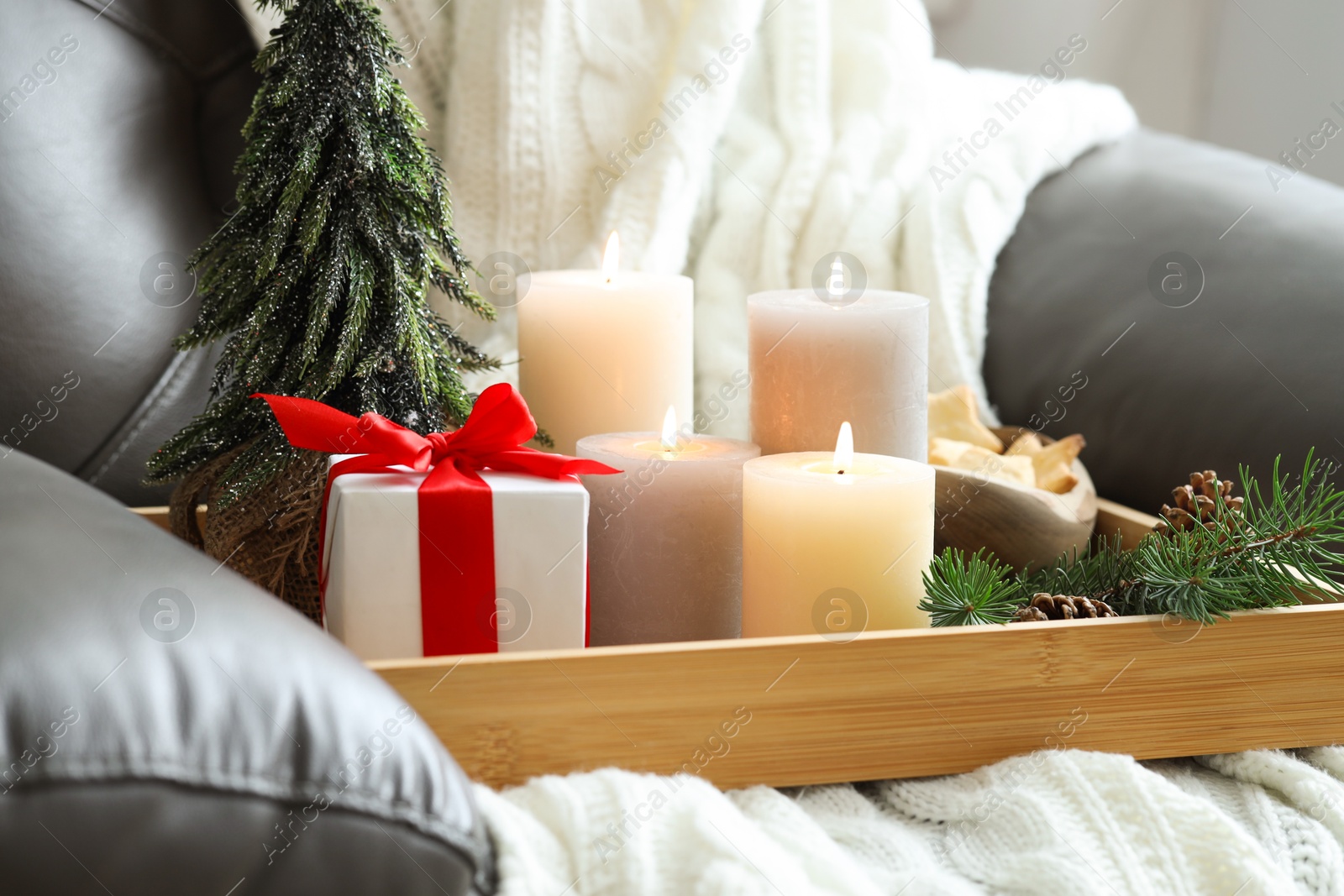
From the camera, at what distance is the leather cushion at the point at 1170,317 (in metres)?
0.77

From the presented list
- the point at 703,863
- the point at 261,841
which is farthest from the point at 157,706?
the point at 703,863

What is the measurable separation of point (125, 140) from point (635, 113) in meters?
0.47

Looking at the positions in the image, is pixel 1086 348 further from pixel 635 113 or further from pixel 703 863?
pixel 703 863

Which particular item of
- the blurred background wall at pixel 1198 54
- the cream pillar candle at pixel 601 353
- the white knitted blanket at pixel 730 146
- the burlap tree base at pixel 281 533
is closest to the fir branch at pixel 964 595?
the cream pillar candle at pixel 601 353

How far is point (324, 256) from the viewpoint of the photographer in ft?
2.16

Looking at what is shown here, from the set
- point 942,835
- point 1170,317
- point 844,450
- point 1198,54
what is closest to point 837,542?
point 844,450

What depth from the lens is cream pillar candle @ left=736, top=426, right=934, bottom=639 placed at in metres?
0.59

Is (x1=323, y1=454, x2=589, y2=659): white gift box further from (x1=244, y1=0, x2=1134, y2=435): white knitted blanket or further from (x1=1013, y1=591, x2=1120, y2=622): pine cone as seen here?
(x1=244, y1=0, x2=1134, y2=435): white knitted blanket

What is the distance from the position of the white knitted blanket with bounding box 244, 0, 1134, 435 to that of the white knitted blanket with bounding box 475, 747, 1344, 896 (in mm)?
568

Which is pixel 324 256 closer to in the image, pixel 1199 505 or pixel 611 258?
pixel 611 258

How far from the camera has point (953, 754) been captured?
57 cm

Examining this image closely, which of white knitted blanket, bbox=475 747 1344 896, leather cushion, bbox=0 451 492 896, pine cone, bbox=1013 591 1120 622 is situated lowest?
white knitted blanket, bbox=475 747 1344 896

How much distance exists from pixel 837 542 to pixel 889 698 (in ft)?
0.29

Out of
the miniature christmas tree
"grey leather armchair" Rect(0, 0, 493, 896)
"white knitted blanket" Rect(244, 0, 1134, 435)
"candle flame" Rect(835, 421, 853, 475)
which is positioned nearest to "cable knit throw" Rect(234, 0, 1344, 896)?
"white knitted blanket" Rect(244, 0, 1134, 435)
